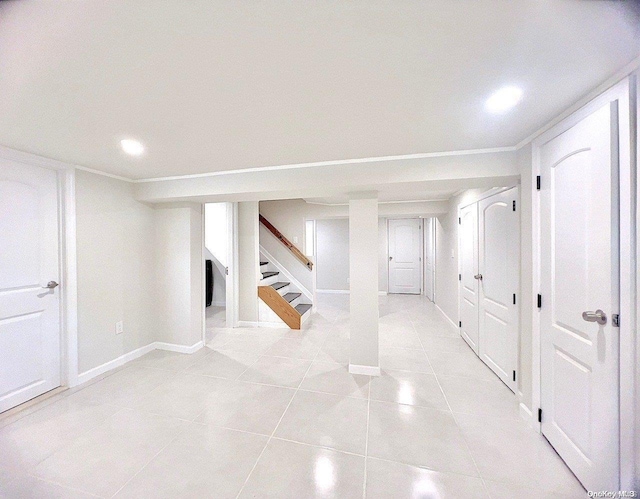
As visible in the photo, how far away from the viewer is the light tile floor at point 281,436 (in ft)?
4.58

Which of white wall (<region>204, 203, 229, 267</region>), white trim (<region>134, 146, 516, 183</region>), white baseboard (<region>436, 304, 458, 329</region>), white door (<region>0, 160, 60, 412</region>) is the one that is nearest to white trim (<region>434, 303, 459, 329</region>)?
white baseboard (<region>436, 304, 458, 329</region>)

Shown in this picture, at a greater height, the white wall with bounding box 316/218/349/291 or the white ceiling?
the white ceiling

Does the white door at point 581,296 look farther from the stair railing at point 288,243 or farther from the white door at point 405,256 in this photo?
the white door at point 405,256

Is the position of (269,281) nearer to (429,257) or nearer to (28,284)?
(28,284)

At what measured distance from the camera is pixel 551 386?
5.39 feet

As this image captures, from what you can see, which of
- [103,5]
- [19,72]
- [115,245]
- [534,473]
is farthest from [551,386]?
[115,245]

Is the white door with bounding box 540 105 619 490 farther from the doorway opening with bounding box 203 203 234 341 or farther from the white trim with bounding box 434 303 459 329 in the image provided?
the doorway opening with bounding box 203 203 234 341

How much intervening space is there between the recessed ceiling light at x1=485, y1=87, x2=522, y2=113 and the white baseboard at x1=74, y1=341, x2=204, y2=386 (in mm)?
3674

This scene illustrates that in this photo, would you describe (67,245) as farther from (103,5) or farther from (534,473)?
(534,473)

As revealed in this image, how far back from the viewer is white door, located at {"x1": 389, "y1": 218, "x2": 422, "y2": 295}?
267 inches

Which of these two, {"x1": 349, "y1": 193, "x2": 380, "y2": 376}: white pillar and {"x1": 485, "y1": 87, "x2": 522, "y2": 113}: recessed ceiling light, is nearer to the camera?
{"x1": 485, "y1": 87, "x2": 522, "y2": 113}: recessed ceiling light

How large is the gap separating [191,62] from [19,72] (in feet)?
2.58

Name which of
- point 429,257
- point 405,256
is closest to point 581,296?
point 429,257

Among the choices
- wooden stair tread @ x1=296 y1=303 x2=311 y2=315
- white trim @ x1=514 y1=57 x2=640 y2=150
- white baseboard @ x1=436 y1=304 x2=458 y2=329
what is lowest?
white baseboard @ x1=436 y1=304 x2=458 y2=329
